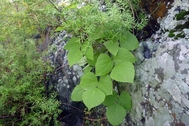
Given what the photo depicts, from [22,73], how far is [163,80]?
156 cm

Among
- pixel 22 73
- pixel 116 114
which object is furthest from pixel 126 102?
pixel 22 73

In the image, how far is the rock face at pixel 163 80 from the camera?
129cm

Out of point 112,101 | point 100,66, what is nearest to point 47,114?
point 112,101

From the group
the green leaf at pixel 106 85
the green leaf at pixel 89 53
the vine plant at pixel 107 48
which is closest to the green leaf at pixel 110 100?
the vine plant at pixel 107 48

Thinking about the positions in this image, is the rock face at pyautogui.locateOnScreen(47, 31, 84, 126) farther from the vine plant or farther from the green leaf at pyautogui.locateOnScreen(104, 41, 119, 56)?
the green leaf at pyautogui.locateOnScreen(104, 41, 119, 56)

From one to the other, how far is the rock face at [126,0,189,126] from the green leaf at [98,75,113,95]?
293mm

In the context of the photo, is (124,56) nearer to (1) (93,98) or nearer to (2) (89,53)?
(2) (89,53)

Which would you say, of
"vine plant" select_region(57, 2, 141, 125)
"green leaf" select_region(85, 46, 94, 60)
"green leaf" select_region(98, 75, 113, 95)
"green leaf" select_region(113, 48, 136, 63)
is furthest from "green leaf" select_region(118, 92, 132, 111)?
"green leaf" select_region(85, 46, 94, 60)

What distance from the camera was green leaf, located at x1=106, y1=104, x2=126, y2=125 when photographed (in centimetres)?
156

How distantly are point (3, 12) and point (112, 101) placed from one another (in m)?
1.60

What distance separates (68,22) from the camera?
1.57m

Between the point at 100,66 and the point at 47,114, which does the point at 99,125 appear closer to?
the point at 47,114

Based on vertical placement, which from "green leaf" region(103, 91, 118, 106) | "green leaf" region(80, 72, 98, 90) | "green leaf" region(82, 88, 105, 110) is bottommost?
"green leaf" region(103, 91, 118, 106)

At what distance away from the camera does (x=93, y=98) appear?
1.45 metres
